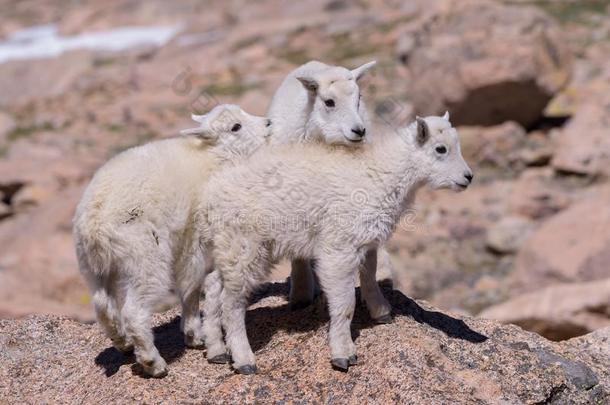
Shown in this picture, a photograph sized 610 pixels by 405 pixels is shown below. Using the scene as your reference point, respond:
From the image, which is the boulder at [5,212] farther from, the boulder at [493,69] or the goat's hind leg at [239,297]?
the goat's hind leg at [239,297]

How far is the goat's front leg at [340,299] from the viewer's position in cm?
683

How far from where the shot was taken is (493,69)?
20672 millimetres

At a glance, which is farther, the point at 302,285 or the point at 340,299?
the point at 302,285

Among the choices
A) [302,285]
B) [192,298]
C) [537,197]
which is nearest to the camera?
[192,298]

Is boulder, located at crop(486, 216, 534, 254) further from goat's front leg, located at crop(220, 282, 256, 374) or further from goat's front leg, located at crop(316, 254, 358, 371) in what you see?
goat's front leg, located at crop(220, 282, 256, 374)

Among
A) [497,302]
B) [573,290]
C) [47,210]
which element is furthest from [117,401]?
[47,210]

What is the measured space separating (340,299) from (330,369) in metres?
0.59

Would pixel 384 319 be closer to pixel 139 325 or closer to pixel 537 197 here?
pixel 139 325

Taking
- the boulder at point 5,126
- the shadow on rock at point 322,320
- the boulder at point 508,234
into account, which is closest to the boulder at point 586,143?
the boulder at point 508,234

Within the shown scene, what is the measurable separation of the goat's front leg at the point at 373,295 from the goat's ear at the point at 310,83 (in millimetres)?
2069

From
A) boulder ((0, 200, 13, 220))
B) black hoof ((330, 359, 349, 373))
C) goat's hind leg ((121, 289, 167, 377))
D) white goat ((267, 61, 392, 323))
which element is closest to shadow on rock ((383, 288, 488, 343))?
white goat ((267, 61, 392, 323))

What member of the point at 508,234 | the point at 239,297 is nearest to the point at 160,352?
the point at 239,297

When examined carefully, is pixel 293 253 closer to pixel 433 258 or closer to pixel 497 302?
pixel 497 302

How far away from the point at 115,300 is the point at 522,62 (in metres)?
16.0
